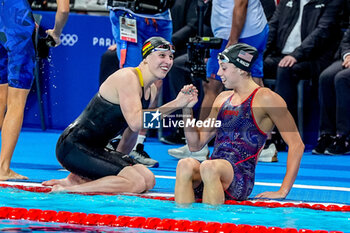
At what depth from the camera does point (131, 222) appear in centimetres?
482

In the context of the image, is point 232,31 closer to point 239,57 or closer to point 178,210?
point 239,57

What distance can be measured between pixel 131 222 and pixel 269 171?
2900 mm

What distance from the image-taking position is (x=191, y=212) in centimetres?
522

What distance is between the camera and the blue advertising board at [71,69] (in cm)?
1034

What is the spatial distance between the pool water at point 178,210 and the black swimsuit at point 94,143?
1.04 ft

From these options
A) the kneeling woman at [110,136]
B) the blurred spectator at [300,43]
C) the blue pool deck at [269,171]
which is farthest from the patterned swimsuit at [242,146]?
the blurred spectator at [300,43]

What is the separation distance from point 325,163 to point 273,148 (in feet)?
1.87

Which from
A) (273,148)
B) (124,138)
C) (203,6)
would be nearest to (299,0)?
(203,6)

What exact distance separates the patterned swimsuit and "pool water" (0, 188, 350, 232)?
218 mm

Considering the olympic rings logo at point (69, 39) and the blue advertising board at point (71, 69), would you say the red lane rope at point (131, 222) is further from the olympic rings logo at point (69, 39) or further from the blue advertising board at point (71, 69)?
the olympic rings logo at point (69, 39)

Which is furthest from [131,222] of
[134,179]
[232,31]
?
[232,31]

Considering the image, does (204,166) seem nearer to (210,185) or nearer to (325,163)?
(210,185)

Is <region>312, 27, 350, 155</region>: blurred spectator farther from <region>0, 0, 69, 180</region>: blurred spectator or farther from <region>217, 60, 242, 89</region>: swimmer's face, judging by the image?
<region>0, 0, 69, 180</region>: blurred spectator

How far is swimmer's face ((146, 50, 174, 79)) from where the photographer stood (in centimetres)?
612
